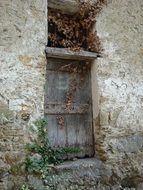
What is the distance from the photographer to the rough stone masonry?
330 cm

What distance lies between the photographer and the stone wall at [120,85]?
3910 mm

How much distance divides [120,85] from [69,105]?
81 centimetres

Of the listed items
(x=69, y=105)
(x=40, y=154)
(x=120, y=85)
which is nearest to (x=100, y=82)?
(x=120, y=85)

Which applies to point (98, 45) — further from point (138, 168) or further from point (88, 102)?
point (138, 168)

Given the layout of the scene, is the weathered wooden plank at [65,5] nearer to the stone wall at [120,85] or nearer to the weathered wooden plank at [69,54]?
the stone wall at [120,85]

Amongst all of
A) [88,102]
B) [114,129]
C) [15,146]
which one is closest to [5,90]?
[15,146]

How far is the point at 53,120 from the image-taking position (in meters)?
3.85

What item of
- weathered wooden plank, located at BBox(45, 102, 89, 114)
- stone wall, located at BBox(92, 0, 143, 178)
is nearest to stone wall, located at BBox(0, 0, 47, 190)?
weathered wooden plank, located at BBox(45, 102, 89, 114)

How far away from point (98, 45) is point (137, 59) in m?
0.70

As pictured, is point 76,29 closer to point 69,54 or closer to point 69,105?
point 69,54

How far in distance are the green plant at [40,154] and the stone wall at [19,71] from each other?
104 mm

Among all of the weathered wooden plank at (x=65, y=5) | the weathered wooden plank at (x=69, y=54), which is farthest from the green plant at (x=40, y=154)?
the weathered wooden plank at (x=65, y=5)

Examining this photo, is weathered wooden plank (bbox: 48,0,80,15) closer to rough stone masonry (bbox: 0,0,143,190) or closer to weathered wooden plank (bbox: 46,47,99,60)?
rough stone masonry (bbox: 0,0,143,190)

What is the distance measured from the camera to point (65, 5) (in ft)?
12.8
